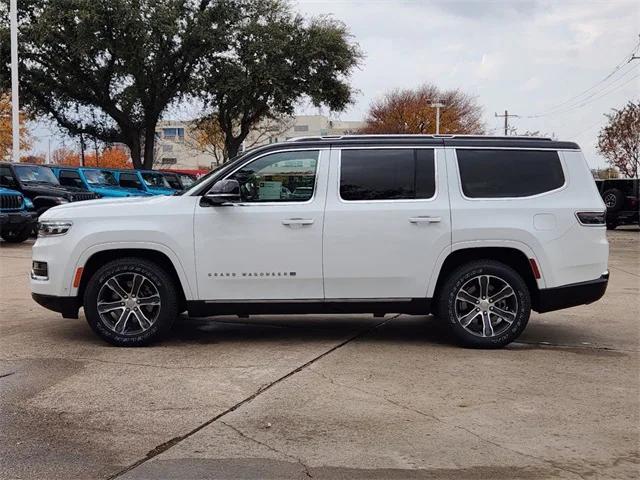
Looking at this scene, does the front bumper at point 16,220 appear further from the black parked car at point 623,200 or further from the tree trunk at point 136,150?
the black parked car at point 623,200

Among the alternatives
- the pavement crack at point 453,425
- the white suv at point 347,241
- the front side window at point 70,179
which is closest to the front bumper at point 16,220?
the front side window at point 70,179

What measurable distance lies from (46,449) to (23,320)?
4.20 metres

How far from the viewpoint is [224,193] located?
627 centimetres

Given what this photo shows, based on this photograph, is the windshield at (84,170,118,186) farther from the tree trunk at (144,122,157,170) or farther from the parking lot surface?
the parking lot surface

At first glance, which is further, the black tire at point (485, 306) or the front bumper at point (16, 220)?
the front bumper at point (16, 220)

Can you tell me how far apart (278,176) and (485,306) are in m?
2.33

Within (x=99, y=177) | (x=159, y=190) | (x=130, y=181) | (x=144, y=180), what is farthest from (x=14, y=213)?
(x=159, y=190)

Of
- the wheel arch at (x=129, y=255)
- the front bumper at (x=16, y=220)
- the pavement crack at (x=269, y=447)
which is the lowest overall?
the pavement crack at (x=269, y=447)

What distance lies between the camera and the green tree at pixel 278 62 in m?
29.1

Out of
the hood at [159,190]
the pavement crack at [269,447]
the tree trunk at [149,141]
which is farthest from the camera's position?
the tree trunk at [149,141]

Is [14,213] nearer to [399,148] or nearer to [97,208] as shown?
[97,208]

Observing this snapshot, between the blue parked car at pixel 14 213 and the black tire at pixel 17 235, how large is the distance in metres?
0.18

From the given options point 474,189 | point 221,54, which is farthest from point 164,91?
point 474,189

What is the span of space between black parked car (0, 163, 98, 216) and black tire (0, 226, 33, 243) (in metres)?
0.75
